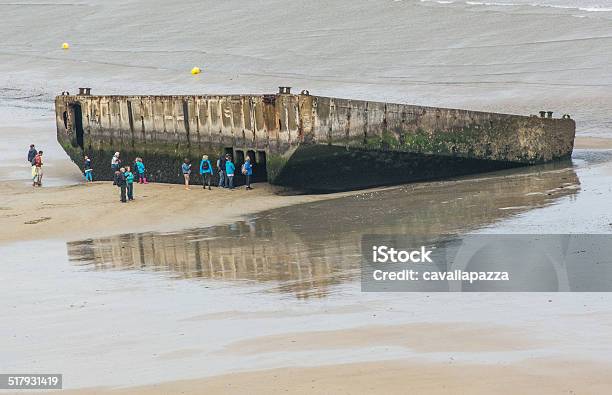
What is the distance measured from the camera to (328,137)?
24.4 meters

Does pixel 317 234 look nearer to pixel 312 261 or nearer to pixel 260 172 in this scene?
pixel 312 261

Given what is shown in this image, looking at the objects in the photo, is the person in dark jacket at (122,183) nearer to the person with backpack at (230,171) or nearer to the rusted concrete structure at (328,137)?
the person with backpack at (230,171)

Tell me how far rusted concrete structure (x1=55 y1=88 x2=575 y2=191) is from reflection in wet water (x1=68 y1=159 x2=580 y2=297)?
48.9 inches

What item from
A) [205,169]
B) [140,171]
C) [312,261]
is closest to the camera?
[312,261]

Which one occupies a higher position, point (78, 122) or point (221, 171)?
point (78, 122)

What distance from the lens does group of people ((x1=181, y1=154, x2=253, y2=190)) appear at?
25.3 metres

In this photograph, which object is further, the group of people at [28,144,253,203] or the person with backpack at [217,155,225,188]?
the person with backpack at [217,155,225,188]

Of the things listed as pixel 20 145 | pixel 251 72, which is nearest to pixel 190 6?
pixel 251 72

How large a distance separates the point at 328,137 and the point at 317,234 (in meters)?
5.82

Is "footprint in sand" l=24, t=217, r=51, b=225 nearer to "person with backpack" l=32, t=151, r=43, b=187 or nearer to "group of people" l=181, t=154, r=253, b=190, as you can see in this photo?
"group of people" l=181, t=154, r=253, b=190

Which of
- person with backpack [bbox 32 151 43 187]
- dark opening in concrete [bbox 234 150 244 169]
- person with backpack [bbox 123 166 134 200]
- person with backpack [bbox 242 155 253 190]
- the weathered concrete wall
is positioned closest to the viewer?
person with backpack [bbox 123 166 134 200]

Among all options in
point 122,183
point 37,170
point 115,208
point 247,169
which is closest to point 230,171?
point 247,169

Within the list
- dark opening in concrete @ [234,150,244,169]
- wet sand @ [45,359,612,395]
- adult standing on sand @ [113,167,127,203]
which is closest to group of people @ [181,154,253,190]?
dark opening in concrete @ [234,150,244,169]

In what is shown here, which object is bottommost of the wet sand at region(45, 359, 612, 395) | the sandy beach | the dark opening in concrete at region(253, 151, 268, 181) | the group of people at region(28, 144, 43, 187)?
the wet sand at region(45, 359, 612, 395)
